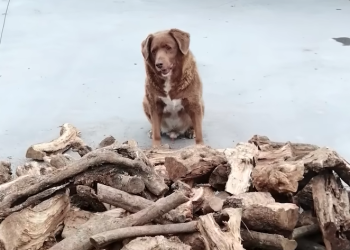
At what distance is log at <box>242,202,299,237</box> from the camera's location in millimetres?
2014

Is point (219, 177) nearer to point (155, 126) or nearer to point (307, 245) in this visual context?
point (307, 245)

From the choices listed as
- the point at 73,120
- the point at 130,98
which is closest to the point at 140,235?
the point at 73,120

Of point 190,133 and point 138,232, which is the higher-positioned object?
point 138,232

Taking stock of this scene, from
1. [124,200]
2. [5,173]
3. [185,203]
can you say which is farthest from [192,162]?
[5,173]

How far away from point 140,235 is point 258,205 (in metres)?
0.47

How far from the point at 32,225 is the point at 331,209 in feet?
3.80

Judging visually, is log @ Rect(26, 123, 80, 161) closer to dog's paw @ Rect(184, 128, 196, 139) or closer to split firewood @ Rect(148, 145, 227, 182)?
dog's paw @ Rect(184, 128, 196, 139)

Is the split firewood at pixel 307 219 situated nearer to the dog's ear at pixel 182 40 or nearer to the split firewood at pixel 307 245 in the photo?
the split firewood at pixel 307 245

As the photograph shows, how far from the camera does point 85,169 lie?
2184 mm

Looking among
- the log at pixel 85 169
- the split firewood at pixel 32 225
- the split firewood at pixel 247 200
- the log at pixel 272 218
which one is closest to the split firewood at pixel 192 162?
the log at pixel 85 169

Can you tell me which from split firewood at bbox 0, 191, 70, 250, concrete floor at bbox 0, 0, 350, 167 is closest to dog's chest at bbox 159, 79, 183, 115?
concrete floor at bbox 0, 0, 350, 167

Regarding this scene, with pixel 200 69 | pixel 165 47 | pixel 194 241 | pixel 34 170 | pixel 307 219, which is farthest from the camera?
pixel 200 69

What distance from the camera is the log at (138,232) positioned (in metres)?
1.88

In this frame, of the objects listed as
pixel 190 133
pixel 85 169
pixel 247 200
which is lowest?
pixel 190 133
